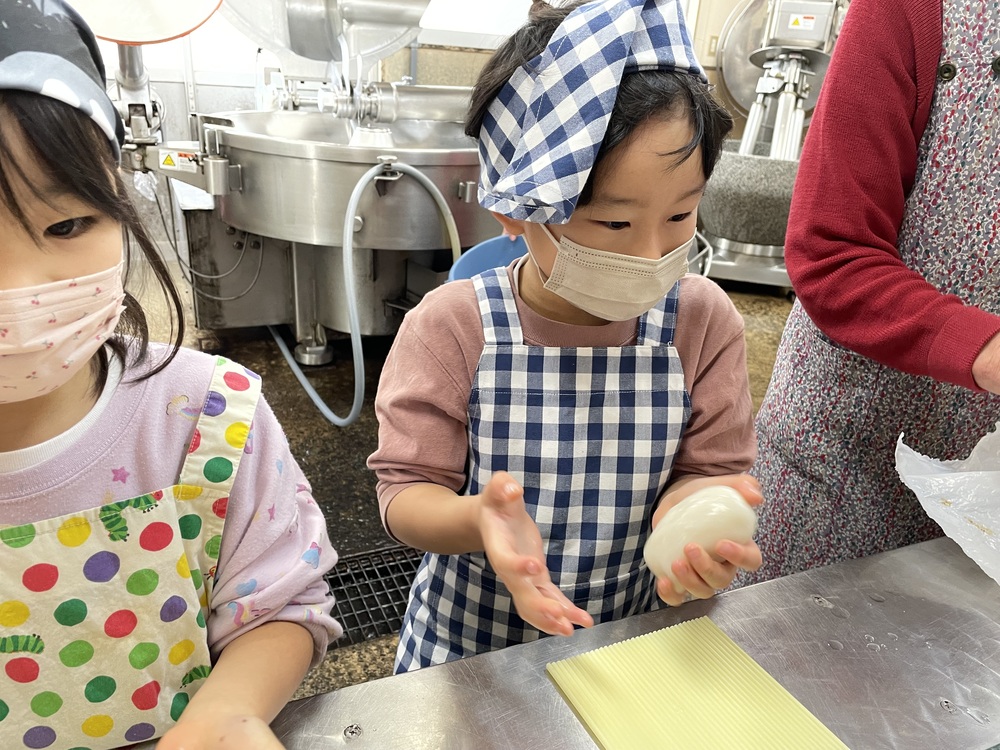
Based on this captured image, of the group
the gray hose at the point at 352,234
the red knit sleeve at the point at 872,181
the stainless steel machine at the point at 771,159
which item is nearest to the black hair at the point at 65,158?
the red knit sleeve at the point at 872,181

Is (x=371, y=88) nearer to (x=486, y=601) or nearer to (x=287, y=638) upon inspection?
(x=486, y=601)

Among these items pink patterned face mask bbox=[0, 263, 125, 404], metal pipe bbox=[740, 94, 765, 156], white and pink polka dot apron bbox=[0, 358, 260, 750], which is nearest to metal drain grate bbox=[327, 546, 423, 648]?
white and pink polka dot apron bbox=[0, 358, 260, 750]

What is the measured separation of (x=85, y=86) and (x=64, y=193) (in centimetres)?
8

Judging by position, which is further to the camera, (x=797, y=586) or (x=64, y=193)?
(x=797, y=586)

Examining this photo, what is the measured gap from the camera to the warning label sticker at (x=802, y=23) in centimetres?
286

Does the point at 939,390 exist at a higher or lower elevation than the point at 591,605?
higher

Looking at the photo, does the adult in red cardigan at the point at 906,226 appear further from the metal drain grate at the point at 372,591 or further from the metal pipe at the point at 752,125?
the metal pipe at the point at 752,125

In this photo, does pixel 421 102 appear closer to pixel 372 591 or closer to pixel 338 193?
pixel 338 193

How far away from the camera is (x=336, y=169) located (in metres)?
2.05

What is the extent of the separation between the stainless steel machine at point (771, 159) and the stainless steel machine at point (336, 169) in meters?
1.18

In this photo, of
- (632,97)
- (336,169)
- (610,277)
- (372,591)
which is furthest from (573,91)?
(336,169)

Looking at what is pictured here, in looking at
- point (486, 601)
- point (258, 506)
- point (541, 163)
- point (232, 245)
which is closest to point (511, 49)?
point (541, 163)

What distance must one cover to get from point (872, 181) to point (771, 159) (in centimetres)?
215

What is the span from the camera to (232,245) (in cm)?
261
